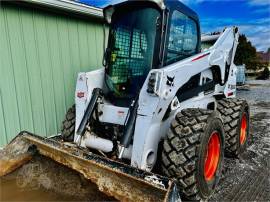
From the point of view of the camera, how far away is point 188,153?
2.99 meters

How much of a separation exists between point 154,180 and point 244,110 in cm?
326

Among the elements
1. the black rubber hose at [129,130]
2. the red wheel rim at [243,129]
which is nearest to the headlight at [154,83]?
the black rubber hose at [129,130]

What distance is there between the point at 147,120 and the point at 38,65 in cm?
338

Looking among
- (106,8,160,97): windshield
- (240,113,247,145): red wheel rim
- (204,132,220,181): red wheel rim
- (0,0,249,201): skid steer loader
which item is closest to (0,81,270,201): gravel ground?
(0,0,249,201): skid steer loader

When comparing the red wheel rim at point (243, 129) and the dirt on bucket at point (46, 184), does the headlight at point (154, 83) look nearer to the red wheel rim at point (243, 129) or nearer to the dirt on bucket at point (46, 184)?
the dirt on bucket at point (46, 184)

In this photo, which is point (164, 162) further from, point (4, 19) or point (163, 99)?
point (4, 19)

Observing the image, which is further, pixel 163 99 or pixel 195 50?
pixel 195 50

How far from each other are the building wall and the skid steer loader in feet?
5.71

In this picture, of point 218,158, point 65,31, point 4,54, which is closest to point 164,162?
point 218,158

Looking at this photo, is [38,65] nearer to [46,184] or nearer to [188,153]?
[46,184]

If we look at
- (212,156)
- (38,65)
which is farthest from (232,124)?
(38,65)

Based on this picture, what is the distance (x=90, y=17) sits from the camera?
6.45 meters

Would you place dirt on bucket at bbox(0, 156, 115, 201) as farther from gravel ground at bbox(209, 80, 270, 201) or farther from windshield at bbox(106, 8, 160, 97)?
gravel ground at bbox(209, 80, 270, 201)

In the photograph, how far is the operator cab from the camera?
11.3ft
